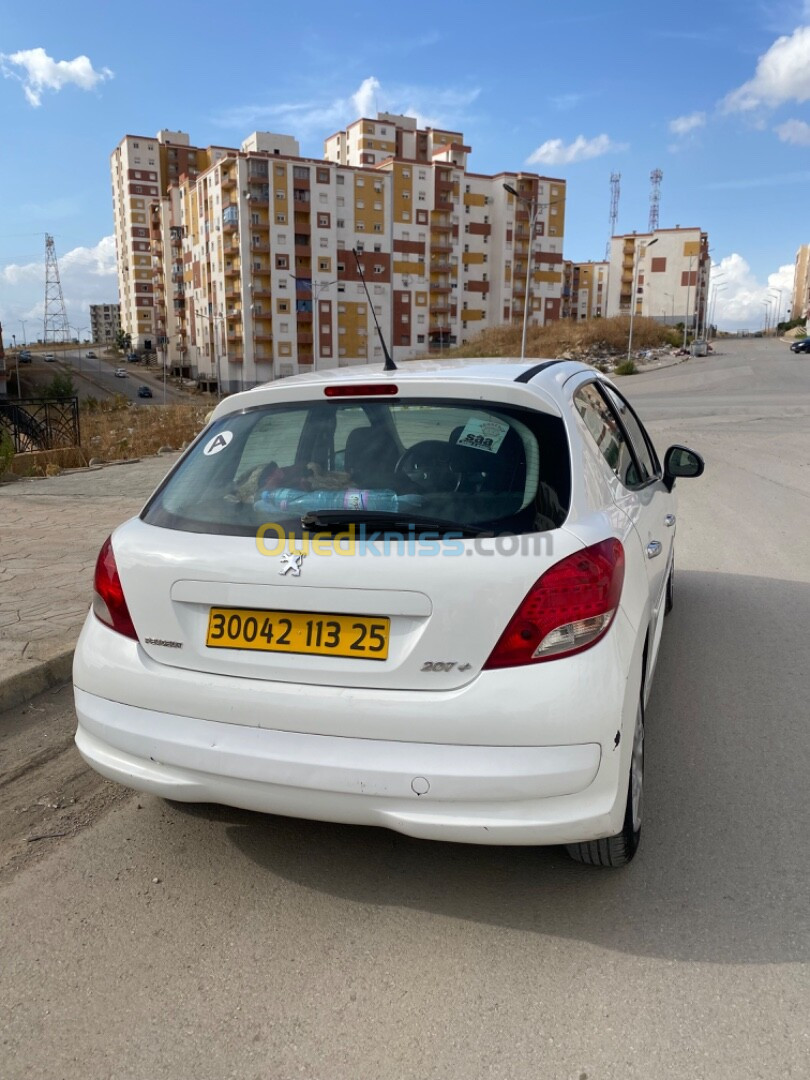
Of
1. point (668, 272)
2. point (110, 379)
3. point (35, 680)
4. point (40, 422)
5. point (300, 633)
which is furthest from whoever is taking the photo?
point (668, 272)

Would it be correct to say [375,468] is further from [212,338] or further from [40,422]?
[212,338]

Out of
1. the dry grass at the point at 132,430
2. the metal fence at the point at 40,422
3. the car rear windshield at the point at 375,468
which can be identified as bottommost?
the dry grass at the point at 132,430

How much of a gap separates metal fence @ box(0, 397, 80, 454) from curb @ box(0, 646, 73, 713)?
12.4 meters

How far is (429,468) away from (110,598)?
118 cm

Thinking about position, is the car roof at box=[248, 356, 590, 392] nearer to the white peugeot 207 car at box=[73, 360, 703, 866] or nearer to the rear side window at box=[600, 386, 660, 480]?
the white peugeot 207 car at box=[73, 360, 703, 866]

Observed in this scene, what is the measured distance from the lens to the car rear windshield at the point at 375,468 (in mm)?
2619

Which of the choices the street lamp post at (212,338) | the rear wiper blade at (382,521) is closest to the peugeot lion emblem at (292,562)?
the rear wiper blade at (382,521)

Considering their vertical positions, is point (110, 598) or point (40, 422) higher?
point (110, 598)

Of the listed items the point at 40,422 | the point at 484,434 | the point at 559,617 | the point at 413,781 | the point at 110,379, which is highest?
the point at 484,434

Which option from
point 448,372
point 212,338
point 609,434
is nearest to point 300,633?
point 448,372

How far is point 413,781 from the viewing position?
2381 mm

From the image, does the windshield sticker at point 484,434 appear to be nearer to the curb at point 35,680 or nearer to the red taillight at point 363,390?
the red taillight at point 363,390

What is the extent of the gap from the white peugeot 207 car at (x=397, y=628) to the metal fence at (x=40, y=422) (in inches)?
570

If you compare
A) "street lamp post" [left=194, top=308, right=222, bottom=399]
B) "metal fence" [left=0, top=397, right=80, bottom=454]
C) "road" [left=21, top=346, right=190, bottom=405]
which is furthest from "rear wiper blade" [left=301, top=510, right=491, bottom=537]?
"street lamp post" [left=194, top=308, right=222, bottom=399]
